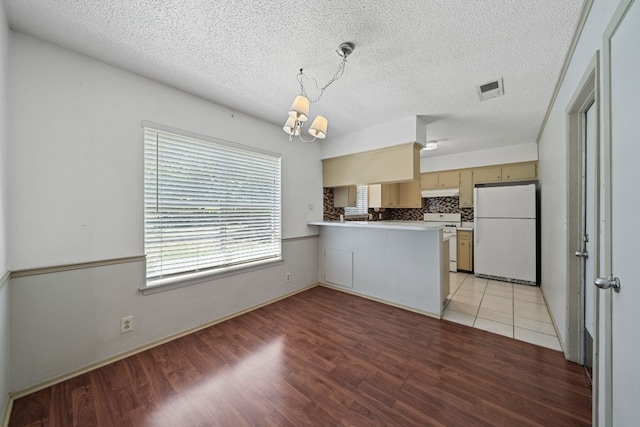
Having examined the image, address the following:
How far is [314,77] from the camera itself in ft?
6.90

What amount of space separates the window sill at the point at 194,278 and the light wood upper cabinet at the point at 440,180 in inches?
156

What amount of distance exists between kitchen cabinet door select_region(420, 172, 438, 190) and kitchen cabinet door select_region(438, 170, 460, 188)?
8 centimetres

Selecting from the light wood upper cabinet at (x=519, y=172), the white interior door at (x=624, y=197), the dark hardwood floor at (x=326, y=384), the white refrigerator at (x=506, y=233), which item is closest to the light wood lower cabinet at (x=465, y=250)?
the white refrigerator at (x=506, y=233)

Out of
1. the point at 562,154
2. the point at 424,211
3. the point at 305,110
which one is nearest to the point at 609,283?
the point at 562,154

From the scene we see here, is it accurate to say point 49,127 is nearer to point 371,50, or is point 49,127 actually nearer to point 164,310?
point 164,310

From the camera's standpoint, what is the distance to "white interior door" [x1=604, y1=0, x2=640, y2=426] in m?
0.83

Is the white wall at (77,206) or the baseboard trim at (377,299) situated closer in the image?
the white wall at (77,206)

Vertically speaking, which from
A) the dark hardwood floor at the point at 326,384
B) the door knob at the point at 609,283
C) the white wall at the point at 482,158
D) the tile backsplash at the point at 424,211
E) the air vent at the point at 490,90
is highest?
the air vent at the point at 490,90

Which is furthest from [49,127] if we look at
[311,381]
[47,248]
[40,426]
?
[311,381]

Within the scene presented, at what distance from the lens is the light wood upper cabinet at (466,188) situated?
4742 mm

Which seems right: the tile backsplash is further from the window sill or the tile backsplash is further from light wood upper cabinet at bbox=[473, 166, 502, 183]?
the window sill

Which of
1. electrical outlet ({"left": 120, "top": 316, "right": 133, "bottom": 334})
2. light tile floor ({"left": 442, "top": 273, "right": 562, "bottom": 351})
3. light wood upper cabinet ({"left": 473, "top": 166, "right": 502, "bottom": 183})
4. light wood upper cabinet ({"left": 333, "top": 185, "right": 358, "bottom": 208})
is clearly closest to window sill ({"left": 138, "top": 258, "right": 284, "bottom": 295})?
electrical outlet ({"left": 120, "top": 316, "right": 133, "bottom": 334})

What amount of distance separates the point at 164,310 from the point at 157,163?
137 cm

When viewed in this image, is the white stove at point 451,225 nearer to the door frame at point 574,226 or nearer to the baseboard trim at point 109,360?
the door frame at point 574,226
